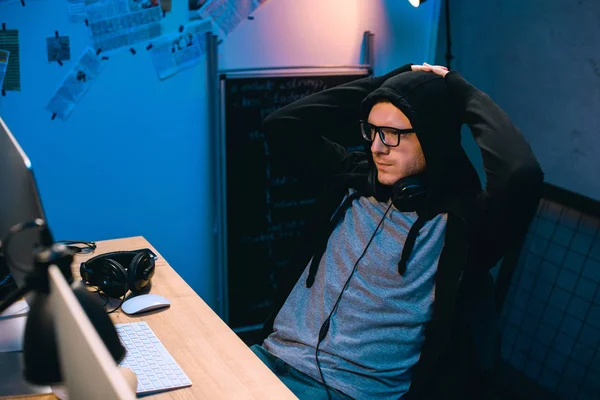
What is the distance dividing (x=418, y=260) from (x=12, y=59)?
67.6 inches

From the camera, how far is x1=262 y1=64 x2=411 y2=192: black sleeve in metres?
1.89

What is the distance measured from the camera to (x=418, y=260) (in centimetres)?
155

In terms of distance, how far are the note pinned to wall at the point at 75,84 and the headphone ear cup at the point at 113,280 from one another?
1059mm

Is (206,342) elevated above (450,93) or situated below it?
below

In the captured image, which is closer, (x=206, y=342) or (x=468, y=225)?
(x=206, y=342)

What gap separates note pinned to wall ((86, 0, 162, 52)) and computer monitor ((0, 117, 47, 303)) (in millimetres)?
1156

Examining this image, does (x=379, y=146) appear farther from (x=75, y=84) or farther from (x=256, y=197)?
(x=75, y=84)

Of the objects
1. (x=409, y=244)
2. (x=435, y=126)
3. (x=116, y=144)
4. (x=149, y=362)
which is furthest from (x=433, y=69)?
(x=116, y=144)

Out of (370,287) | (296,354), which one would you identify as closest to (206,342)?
(296,354)

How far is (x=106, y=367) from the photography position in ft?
1.93

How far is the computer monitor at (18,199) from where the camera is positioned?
1.04 meters

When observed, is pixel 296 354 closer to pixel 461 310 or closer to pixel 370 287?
pixel 370 287

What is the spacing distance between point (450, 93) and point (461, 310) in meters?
0.61

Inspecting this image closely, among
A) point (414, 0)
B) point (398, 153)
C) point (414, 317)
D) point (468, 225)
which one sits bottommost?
point (414, 317)
